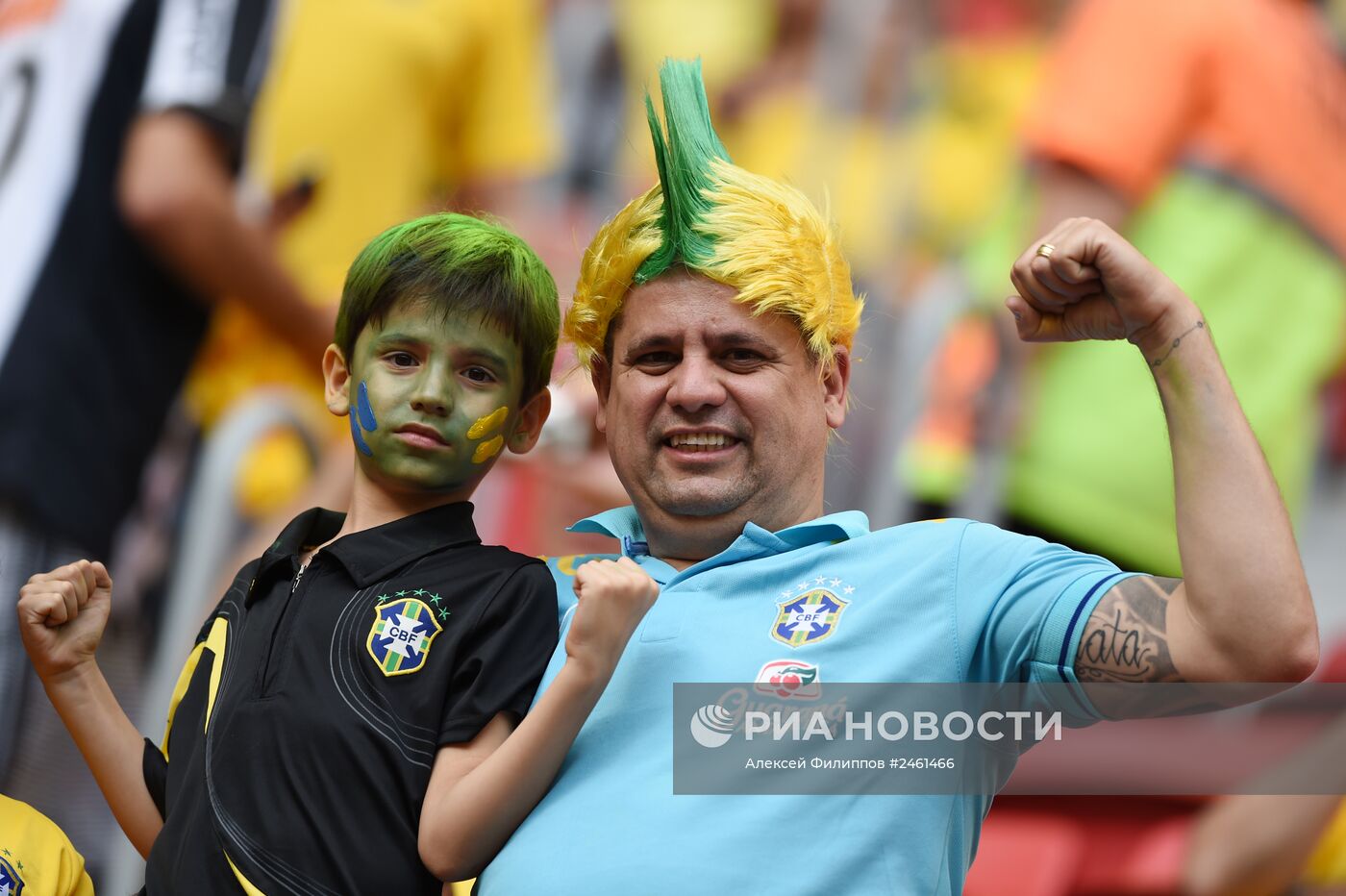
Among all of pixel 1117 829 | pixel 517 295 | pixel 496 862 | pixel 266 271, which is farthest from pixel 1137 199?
pixel 496 862

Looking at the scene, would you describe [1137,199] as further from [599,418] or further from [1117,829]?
[599,418]

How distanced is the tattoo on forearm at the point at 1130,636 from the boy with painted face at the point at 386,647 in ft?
1.62

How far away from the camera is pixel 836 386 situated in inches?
87.0

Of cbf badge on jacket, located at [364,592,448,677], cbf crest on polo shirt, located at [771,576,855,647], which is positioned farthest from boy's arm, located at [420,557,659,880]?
cbf crest on polo shirt, located at [771,576,855,647]

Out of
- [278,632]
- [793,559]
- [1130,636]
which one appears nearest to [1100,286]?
[1130,636]

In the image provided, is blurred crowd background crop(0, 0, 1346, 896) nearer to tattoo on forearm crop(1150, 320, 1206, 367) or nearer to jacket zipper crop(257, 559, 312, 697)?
jacket zipper crop(257, 559, 312, 697)

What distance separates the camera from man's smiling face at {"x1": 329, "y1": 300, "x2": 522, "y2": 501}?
189 cm

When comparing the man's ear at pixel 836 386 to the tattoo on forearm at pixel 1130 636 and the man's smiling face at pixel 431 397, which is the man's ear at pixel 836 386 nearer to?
→ the man's smiling face at pixel 431 397

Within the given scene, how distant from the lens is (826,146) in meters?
4.45

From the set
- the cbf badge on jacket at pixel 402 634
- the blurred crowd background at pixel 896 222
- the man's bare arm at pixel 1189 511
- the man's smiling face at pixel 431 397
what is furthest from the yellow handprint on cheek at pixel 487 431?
the blurred crowd background at pixel 896 222

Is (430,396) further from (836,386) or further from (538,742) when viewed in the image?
(836,386)

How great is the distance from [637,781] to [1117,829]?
2.33 metres

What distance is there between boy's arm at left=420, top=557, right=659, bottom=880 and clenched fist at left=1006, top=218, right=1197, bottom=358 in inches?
22.0

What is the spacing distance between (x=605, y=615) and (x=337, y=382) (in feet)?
1.79
